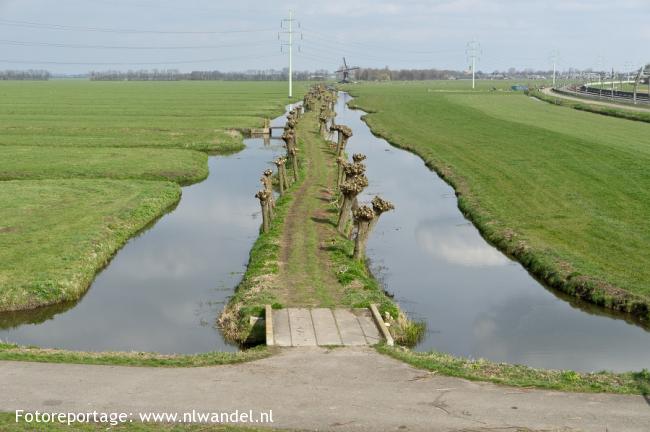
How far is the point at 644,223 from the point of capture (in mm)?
33938

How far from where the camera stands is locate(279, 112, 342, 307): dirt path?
23766 millimetres

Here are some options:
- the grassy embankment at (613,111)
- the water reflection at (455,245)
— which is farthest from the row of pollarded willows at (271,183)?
the grassy embankment at (613,111)

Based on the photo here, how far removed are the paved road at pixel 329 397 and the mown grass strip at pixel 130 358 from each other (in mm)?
400

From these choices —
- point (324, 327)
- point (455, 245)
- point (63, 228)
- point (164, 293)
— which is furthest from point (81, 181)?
point (324, 327)

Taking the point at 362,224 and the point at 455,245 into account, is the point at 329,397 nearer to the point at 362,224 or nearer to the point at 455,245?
the point at 362,224

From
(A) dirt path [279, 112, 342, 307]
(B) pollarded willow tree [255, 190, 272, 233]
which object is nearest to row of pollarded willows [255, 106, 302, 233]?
(B) pollarded willow tree [255, 190, 272, 233]

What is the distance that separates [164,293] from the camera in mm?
27281

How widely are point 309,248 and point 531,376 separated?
44.4 feet

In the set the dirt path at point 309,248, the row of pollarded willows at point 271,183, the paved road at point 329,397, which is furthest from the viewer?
the row of pollarded willows at point 271,183

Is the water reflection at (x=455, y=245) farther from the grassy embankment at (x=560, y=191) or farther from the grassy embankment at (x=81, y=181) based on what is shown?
the grassy embankment at (x=81, y=181)

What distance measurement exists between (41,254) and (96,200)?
10975 mm

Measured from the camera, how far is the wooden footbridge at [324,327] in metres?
19.6

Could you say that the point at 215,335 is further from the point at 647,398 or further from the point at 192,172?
the point at 192,172

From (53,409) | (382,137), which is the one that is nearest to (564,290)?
(53,409)
